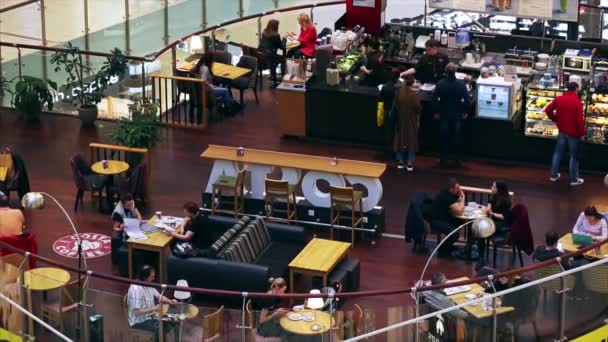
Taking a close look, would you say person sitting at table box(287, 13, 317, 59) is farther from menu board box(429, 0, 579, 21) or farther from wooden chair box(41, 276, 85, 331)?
wooden chair box(41, 276, 85, 331)

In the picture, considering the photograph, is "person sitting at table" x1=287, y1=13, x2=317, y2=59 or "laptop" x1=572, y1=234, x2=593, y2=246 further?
"person sitting at table" x1=287, y1=13, x2=317, y2=59

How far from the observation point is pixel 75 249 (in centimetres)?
1830

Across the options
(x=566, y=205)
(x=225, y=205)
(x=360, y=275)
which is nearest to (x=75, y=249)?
(x=225, y=205)

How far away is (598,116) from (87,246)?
25.2 feet

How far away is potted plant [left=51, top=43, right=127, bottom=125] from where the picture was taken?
74.8 feet

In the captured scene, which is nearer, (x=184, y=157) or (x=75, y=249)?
(x=75, y=249)

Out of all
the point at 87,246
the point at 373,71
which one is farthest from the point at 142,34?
the point at 87,246

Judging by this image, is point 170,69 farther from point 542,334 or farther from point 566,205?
point 542,334

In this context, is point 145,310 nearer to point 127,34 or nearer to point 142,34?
point 127,34

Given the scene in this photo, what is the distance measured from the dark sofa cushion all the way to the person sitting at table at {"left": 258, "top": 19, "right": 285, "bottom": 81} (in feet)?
25.3

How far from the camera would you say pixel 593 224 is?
1741cm

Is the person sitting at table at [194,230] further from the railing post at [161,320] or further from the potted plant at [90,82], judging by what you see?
the potted plant at [90,82]

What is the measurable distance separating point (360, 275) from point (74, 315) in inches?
152

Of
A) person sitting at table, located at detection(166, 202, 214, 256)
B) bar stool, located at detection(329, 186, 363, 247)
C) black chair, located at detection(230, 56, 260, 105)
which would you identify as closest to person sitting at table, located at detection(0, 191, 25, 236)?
person sitting at table, located at detection(166, 202, 214, 256)
